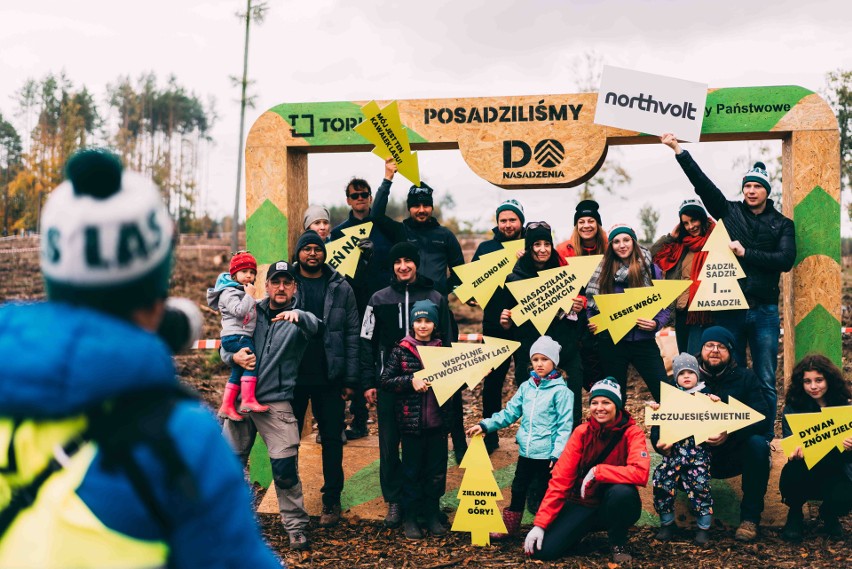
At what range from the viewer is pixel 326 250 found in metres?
6.88

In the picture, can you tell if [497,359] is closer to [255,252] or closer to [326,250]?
[326,250]

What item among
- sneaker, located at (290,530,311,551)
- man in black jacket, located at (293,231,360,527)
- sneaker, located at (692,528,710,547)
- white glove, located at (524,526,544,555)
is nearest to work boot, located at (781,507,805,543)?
sneaker, located at (692,528,710,547)

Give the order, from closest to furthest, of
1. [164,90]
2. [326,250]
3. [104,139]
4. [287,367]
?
[287,367]
[326,250]
[104,139]
[164,90]

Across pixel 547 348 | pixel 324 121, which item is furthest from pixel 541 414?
pixel 324 121

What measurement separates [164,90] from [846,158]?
136ft

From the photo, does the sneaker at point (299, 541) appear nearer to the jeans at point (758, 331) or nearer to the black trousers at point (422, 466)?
the black trousers at point (422, 466)

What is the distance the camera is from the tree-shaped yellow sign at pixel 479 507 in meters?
5.96

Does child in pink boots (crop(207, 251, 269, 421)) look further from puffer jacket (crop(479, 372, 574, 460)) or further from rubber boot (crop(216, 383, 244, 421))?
puffer jacket (crop(479, 372, 574, 460))

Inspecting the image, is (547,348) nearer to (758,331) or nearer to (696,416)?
(696,416)

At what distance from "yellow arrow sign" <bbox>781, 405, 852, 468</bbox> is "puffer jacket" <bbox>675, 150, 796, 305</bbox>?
96 centimetres

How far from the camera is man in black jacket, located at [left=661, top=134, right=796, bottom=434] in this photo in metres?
6.30

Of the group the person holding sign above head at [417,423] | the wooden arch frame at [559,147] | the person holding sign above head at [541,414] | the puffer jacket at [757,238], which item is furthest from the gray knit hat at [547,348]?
the puffer jacket at [757,238]

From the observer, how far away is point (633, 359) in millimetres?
6477

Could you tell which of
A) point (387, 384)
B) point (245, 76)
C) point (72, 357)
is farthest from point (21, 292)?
point (72, 357)
